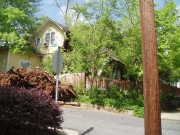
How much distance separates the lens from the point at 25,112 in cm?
547

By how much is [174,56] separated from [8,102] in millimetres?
13158

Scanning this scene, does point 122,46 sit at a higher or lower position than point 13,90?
higher

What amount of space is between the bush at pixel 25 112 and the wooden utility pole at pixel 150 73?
316 centimetres

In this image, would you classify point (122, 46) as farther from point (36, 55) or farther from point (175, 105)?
point (36, 55)

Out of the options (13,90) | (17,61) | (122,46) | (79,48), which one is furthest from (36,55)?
(13,90)

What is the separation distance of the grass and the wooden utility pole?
9.89 m

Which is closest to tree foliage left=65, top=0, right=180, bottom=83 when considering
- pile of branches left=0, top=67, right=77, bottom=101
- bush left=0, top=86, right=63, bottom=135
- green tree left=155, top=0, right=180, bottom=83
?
green tree left=155, top=0, right=180, bottom=83

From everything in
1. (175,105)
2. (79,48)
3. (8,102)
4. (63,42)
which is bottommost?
(175,105)

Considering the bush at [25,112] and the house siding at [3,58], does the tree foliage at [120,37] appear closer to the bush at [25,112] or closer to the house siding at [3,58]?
the bush at [25,112]

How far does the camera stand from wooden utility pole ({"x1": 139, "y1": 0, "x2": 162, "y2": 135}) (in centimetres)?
382

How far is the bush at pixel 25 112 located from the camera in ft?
17.2

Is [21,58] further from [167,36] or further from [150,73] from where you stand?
[150,73]

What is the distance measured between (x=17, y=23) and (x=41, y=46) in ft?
14.1

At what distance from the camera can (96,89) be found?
53.0ft
